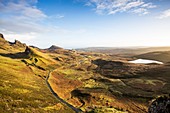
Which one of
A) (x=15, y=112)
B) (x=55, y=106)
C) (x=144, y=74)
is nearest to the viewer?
(x=15, y=112)

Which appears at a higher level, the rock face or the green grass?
the rock face

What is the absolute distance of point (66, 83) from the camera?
140m

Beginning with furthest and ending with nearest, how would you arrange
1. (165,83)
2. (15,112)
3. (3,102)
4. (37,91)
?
1. (165,83)
2. (37,91)
3. (3,102)
4. (15,112)

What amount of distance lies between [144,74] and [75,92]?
8698cm

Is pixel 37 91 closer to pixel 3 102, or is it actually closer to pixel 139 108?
pixel 3 102

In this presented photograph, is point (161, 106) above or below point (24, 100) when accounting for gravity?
above

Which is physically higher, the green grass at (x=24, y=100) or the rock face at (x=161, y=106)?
the rock face at (x=161, y=106)

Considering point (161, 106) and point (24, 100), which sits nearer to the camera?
point (161, 106)

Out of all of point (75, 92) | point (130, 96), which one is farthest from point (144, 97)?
point (75, 92)

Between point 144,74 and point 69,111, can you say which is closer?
point 69,111

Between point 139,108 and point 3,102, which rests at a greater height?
point 3,102

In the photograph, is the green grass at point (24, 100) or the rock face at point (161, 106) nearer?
the rock face at point (161, 106)

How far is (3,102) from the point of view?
78.3 meters

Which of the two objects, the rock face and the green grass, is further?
the green grass
